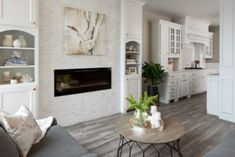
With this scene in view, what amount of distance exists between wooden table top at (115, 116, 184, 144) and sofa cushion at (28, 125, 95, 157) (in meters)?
0.61

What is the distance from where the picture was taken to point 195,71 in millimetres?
6684

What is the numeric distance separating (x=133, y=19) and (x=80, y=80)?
6.45ft

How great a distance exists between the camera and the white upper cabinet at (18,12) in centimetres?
276

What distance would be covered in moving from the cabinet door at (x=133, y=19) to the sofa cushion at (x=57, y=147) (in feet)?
10.2

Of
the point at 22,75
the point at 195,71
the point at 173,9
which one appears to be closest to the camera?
the point at 22,75

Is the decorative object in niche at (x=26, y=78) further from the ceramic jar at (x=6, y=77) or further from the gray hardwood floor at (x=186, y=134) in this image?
the gray hardwood floor at (x=186, y=134)

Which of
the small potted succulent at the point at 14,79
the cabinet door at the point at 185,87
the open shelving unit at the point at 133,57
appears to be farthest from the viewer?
the cabinet door at the point at 185,87

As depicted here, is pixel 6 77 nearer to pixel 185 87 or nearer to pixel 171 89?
pixel 171 89

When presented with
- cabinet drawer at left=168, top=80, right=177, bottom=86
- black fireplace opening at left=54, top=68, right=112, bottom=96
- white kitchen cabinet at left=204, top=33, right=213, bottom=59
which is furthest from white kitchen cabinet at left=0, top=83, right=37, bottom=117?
white kitchen cabinet at left=204, top=33, right=213, bottom=59

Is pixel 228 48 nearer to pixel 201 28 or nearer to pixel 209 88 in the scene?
pixel 209 88

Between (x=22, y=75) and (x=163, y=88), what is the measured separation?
3.95m

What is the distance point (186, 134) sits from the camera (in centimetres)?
341

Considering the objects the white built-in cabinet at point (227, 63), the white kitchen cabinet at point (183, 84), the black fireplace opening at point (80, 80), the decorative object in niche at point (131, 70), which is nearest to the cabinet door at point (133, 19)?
the decorative object in niche at point (131, 70)

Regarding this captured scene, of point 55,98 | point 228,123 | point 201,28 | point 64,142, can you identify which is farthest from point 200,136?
point 201,28
